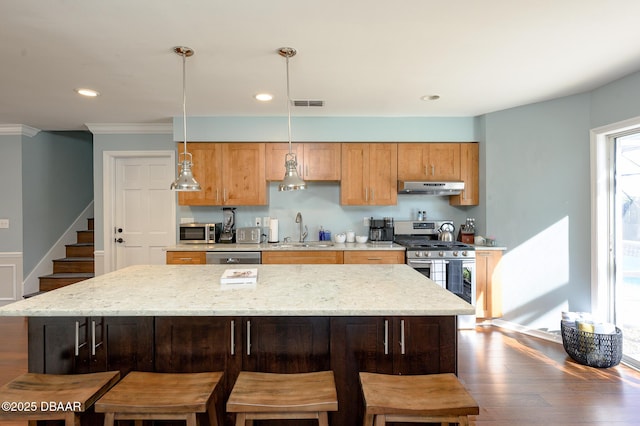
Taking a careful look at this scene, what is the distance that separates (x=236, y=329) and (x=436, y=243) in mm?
2779

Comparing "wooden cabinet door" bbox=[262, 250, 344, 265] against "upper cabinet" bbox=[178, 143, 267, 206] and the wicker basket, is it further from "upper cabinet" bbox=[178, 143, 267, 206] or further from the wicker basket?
the wicker basket

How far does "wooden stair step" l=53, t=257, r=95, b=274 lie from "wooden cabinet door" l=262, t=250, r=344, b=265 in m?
2.98

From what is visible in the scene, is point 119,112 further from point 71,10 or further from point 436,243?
point 436,243

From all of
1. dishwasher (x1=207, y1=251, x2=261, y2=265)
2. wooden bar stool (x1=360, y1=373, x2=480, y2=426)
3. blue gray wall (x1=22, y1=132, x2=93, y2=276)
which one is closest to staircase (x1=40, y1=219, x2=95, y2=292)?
blue gray wall (x1=22, y1=132, x2=93, y2=276)

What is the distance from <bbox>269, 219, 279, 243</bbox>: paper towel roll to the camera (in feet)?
13.8

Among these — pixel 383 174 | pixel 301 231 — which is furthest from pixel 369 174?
pixel 301 231

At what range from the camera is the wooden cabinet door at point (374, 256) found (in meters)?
3.73

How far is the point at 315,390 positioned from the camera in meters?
1.33

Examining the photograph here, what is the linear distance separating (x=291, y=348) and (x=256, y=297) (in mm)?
301

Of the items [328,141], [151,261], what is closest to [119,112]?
[151,261]

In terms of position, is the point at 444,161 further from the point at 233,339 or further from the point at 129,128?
the point at 129,128

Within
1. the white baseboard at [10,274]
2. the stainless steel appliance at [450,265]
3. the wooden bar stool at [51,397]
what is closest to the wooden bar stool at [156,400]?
the wooden bar stool at [51,397]

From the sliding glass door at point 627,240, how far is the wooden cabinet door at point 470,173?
1266mm

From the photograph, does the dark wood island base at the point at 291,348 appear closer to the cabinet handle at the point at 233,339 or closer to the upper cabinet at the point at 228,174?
the cabinet handle at the point at 233,339
